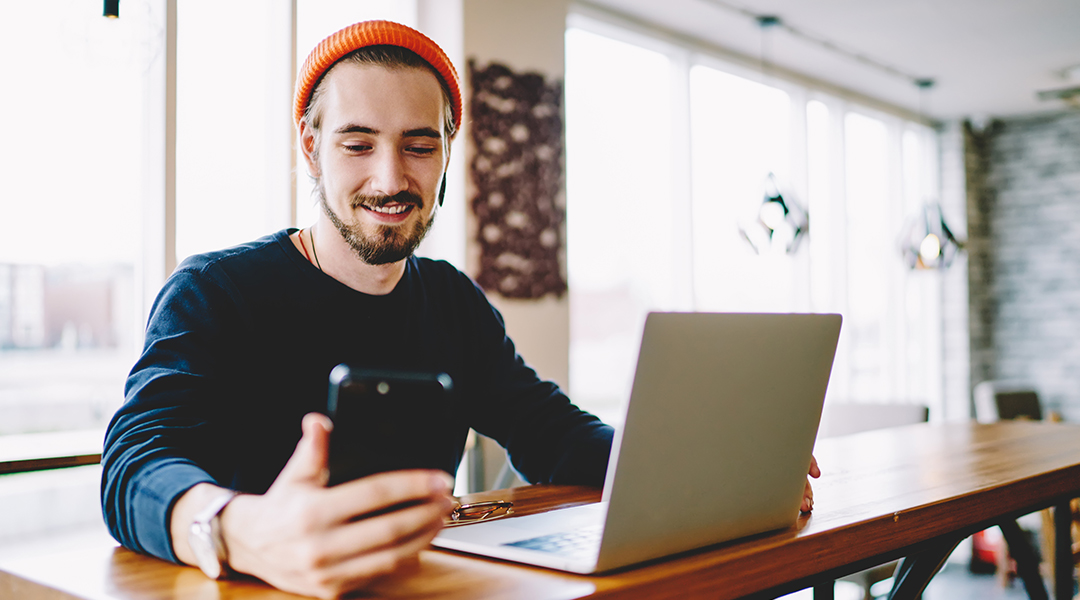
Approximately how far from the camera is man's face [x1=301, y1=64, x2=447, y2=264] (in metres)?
1.17

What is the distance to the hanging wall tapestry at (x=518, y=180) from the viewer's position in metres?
3.31

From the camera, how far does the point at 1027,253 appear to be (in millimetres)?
6547

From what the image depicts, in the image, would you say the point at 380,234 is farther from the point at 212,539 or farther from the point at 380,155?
the point at 212,539

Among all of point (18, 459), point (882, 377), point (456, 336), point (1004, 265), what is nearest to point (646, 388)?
point (456, 336)

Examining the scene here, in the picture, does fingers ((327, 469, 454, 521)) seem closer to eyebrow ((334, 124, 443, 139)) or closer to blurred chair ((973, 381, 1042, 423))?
eyebrow ((334, 124, 443, 139))

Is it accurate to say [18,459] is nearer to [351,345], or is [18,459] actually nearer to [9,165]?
[9,165]

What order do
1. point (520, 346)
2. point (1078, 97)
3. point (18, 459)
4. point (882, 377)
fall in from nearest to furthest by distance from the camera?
point (18, 459) < point (520, 346) < point (1078, 97) < point (882, 377)

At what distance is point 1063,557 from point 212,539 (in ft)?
6.13

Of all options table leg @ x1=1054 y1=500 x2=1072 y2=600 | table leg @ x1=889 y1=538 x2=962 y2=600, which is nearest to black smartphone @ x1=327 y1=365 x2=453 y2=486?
table leg @ x1=889 y1=538 x2=962 y2=600

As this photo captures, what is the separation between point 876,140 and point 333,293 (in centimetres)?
588

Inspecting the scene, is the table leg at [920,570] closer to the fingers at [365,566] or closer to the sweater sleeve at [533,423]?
the sweater sleeve at [533,423]

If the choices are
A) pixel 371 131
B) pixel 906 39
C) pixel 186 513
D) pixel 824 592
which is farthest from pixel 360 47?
pixel 906 39

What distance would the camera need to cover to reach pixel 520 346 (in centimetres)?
340

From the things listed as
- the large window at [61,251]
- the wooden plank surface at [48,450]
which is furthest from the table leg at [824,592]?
the large window at [61,251]
